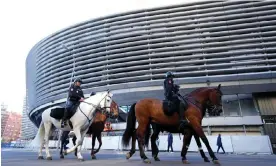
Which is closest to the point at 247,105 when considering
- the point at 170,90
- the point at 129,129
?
the point at 129,129

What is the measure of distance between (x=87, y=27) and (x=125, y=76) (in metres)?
14.1

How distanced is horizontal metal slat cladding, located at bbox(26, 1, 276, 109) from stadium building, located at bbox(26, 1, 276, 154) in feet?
0.44

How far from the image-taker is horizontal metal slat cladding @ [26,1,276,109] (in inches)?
1407

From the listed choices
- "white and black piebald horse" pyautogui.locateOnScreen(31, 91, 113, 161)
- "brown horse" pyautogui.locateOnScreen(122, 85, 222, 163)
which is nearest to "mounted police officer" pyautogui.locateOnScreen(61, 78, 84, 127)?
"white and black piebald horse" pyautogui.locateOnScreen(31, 91, 113, 161)

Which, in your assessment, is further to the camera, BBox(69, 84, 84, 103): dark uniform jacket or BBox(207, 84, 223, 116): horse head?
BBox(69, 84, 84, 103): dark uniform jacket

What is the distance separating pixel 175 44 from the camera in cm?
3897

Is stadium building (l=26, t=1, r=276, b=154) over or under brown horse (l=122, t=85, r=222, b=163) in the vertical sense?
over

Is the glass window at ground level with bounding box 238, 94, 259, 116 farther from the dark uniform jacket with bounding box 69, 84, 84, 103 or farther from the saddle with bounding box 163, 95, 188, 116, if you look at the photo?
the dark uniform jacket with bounding box 69, 84, 84, 103

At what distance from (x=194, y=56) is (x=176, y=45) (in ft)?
12.7

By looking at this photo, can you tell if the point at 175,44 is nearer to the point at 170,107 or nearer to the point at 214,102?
the point at 214,102

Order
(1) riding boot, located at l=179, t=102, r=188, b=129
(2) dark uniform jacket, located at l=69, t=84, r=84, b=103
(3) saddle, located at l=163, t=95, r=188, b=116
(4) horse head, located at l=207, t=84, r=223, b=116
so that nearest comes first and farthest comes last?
(1) riding boot, located at l=179, t=102, r=188, b=129, (3) saddle, located at l=163, t=95, r=188, b=116, (4) horse head, located at l=207, t=84, r=223, b=116, (2) dark uniform jacket, located at l=69, t=84, r=84, b=103

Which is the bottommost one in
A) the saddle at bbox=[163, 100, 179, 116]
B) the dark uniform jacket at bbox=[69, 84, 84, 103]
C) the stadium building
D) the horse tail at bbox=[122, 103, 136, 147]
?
the horse tail at bbox=[122, 103, 136, 147]

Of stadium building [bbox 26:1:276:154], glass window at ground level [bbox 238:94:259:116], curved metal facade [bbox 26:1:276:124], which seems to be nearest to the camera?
stadium building [bbox 26:1:276:154]

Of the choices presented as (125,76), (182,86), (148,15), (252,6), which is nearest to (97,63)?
(125,76)
